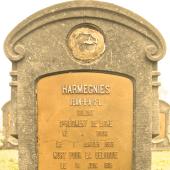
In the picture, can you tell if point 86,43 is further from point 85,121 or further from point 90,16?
point 85,121

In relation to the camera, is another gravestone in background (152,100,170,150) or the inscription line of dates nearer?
the inscription line of dates

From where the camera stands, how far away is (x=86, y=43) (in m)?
5.93

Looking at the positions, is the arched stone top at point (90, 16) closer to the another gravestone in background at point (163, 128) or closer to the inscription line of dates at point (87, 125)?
the inscription line of dates at point (87, 125)

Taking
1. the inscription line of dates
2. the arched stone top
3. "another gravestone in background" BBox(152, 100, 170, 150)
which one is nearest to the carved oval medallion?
the arched stone top

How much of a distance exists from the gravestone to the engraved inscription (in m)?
0.01

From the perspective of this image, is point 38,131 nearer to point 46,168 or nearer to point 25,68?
point 46,168

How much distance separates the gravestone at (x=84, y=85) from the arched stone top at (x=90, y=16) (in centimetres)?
1

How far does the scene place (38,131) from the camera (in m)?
5.98

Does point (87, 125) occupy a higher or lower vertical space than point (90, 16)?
lower

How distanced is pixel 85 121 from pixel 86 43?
1.11 m

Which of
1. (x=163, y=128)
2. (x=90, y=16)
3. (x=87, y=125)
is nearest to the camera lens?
(x=90, y=16)

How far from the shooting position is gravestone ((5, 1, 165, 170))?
5.89m

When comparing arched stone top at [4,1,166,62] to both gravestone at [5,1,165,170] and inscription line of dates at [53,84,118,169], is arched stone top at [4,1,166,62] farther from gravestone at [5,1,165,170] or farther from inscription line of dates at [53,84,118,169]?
inscription line of dates at [53,84,118,169]

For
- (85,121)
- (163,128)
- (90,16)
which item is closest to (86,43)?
(90,16)
